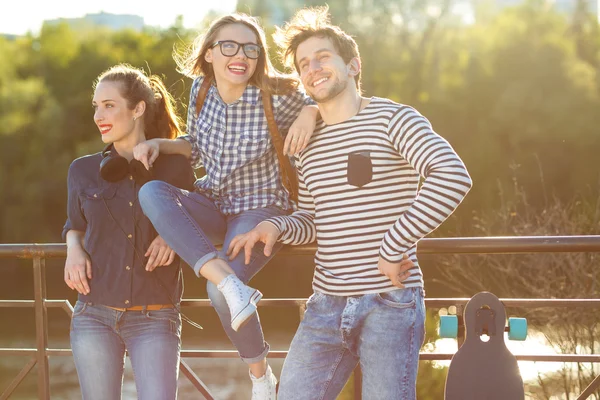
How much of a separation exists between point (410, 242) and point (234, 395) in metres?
12.9

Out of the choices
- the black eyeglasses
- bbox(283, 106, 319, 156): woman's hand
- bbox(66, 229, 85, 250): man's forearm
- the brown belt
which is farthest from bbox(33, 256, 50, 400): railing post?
bbox(283, 106, 319, 156): woman's hand

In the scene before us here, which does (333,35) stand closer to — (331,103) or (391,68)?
(331,103)

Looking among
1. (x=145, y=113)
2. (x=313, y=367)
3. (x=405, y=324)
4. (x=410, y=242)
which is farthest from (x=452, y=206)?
(x=145, y=113)

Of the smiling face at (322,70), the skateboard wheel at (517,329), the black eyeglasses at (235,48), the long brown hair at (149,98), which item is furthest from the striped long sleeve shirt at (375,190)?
the long brown hair at (149,98)

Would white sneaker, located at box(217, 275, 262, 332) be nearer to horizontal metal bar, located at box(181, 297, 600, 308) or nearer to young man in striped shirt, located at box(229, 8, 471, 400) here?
young man in striped shirt, located at box(229, 8, 471, 400)

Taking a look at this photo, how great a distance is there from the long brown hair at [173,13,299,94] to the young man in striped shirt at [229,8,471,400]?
0.23 m

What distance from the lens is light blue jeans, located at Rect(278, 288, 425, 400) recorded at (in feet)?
7.52

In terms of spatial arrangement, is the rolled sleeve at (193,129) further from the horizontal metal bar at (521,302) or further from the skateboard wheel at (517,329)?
the skateboard wheel at (517,329)

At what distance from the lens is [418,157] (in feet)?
7.36

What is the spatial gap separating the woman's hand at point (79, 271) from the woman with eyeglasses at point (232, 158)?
324 mm

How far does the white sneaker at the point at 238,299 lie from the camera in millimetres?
A: 2391

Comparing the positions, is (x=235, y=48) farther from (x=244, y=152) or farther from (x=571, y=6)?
(x=571, y=6)

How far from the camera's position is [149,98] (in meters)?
2.88

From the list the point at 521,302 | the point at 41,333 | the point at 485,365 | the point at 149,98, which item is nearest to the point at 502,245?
the point at 521,302
